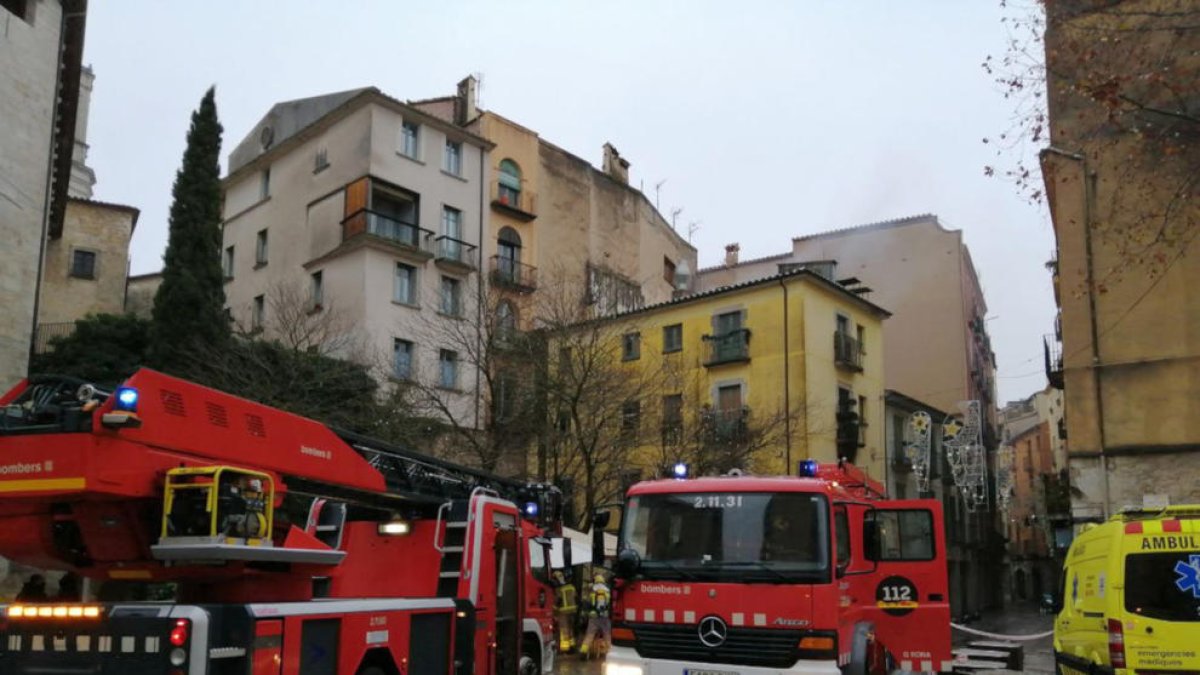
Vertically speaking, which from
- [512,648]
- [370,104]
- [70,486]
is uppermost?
[370,104]

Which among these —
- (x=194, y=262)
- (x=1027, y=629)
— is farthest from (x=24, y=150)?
(x=1027, y=629)

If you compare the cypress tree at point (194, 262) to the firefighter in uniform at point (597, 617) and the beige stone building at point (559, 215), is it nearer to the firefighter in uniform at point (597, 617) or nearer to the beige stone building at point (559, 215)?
the beige stone building at point (559, 215)

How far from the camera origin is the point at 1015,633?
34.2 metres

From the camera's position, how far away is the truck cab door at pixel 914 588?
12.1 m

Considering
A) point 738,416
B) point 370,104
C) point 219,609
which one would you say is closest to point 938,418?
point 738,416

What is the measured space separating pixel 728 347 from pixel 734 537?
2583 cm

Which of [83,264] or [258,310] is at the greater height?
[83,264]

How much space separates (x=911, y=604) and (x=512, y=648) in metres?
4.94

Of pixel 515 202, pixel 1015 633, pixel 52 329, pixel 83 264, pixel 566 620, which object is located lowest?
pixel 1015 633

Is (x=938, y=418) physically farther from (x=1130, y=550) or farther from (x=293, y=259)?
(x=1130, y=550)

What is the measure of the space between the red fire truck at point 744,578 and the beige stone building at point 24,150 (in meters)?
18.0

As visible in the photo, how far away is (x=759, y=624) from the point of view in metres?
8.73

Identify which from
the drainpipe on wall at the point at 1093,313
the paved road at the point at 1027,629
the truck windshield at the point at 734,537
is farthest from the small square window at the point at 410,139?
the truck windshield at the point at 734,537

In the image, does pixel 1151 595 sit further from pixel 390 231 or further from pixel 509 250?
pixel 509 250
